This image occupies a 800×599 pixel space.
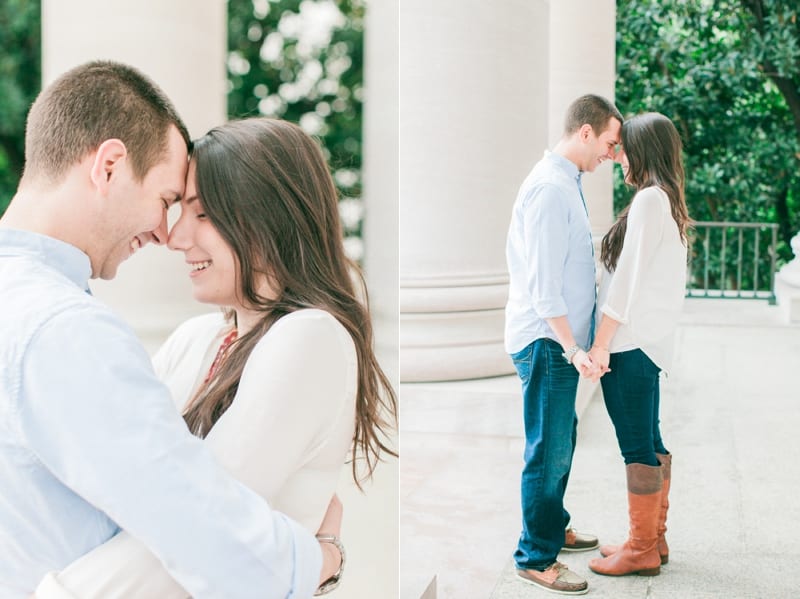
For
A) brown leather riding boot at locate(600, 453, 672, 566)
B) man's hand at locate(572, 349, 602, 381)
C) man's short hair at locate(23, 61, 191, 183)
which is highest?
man's short hair at locate(23, 61, 191, 183)

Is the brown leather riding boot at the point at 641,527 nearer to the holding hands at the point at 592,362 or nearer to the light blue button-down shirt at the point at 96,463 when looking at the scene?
the holding hands at the point at 592,362

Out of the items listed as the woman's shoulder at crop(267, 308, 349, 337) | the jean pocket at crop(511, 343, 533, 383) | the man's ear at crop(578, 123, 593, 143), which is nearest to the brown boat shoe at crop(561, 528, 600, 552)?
the jean pocket at crop(511, 343, 533, 383)

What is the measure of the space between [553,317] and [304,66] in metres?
8.58

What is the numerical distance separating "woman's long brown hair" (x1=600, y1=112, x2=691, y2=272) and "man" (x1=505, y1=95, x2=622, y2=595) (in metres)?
0.05

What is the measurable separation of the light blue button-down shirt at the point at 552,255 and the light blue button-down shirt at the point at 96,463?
180cm

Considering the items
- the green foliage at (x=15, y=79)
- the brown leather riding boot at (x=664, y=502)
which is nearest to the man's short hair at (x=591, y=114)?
the brown leather riding boot at (x=664, y=502)

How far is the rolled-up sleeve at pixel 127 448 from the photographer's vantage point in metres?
0.92

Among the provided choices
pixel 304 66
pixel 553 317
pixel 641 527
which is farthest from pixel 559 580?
pixel 304 66

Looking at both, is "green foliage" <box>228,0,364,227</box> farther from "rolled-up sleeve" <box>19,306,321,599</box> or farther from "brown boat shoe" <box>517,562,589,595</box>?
"rolled-up sleeve" <box>19,306,321,599</box>

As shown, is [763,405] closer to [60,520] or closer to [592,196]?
[592,196]

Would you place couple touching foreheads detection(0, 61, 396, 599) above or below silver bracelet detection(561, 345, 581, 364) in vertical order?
above

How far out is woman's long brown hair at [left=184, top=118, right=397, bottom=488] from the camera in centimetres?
133

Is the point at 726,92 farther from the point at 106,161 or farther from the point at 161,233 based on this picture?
the point at 106,161

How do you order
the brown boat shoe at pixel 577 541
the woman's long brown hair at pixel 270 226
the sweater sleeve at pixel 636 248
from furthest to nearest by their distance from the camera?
the brown boat shoe at pixel 577 541
the sweater sleeve at pixel 636 248
the woman's long brown hair at pixel 270 226
